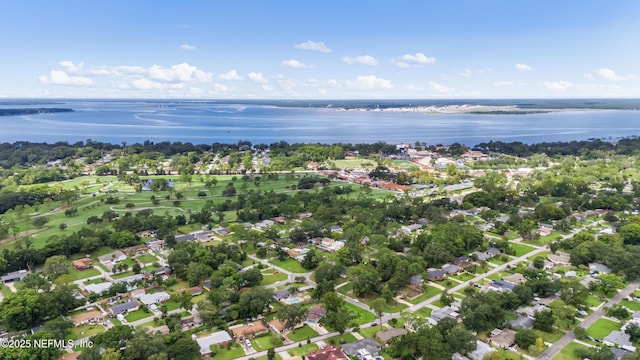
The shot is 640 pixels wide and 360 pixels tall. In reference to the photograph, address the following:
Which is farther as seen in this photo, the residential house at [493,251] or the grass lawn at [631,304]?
the residential house at [493,251]

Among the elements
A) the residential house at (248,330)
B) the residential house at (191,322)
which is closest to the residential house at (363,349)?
the residential house at (248,330)

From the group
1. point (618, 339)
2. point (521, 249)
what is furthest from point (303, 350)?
point (521, 249)

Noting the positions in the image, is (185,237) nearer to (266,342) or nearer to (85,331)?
(85,331)

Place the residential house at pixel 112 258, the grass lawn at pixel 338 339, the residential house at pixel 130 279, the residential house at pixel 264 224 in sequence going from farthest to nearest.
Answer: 1. the residential house at pixel 264 224
2. the residential house at pixel 112 258
3. the residential house at pixel 130 279
4. the grass lawn at pixel 338 339

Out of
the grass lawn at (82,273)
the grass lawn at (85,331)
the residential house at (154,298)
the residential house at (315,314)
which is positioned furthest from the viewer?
the grass lawn at (82,273)

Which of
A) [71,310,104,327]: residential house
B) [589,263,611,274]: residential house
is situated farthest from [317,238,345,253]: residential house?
[589,263,611,274]: residential house

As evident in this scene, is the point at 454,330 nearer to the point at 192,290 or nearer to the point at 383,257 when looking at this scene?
the point at 383,257

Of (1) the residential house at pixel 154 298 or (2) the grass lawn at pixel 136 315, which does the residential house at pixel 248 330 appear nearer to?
(2) the grass lawn at pixel 136 315
